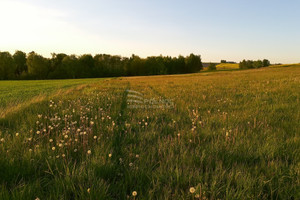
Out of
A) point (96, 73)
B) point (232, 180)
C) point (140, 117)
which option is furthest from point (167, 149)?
point (96, 73)

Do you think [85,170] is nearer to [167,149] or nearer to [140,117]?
[167,149]

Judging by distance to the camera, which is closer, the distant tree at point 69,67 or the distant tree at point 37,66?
the distant tree at point 37,66

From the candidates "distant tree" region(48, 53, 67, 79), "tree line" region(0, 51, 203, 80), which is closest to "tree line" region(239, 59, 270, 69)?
"tree line" region(0, 51, 203, 80)

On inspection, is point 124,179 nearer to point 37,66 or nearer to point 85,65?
point 37,66

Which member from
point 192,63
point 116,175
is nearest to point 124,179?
point 116,175

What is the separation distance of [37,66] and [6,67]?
14.2m

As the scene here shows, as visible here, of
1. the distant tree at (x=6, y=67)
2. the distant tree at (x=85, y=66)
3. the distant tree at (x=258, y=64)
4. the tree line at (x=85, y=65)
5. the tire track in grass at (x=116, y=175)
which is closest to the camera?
the tire track in grass at (x=116, y=175)

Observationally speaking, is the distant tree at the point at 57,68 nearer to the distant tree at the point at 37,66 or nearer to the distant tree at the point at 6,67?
the distant tree at the point at 37,66

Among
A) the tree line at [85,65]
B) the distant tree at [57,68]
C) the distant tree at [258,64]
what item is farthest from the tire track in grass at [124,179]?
the distant tree at [258,64]

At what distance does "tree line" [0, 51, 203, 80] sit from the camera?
82188mm

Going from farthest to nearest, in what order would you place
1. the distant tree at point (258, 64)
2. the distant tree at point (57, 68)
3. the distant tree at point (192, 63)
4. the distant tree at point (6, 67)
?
1. the distant tree at point (258, 64)
2. the distant tree at point (192, 63)
3. the distant tree at point (57, 68)
4. the distant tree at point (6, 67)

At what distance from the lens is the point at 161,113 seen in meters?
4.86

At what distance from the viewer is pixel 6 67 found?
79625 millimetres

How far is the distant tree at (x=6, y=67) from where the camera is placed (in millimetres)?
78938
